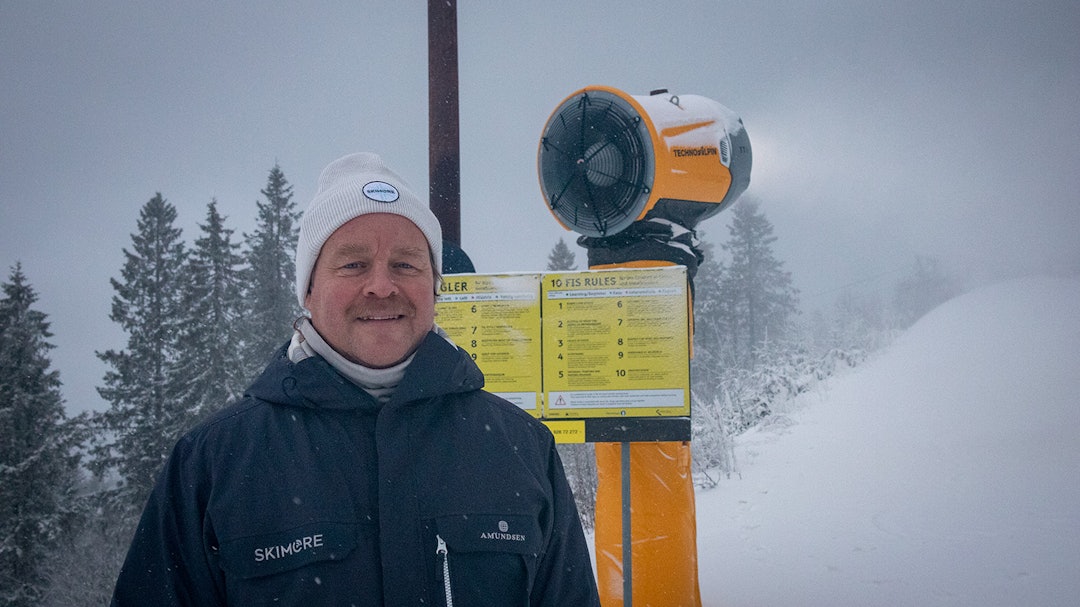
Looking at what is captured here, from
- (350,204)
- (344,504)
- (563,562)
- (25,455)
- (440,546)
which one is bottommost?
(25,455)

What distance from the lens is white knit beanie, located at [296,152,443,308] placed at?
1697 mm

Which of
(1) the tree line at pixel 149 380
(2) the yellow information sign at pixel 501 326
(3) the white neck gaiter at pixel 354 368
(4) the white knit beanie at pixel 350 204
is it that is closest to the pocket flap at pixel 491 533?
(3) the white neck gaiter at pixel 354 368

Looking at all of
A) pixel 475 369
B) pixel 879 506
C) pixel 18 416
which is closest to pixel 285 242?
pixel 18 416

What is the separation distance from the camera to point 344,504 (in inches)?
57.7

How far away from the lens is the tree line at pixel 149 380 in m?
16.9

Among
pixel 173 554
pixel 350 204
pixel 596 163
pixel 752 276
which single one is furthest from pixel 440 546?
pixel 752 276

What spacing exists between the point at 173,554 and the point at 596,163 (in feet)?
9.91

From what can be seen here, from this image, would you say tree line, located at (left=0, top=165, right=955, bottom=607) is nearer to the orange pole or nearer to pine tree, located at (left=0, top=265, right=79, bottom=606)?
pine tree, located at (left=0, top=265, right=79, bottom=606)

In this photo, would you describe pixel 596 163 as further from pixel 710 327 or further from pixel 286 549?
pixel 710 327

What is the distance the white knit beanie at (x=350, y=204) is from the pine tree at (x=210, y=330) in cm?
2071

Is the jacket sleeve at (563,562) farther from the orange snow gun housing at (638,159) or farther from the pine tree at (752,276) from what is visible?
the pine tree at (752,276)

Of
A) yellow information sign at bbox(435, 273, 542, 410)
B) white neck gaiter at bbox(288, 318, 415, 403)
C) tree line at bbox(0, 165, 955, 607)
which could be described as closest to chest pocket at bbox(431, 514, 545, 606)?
white neck gaiter at bbox(288, 318, 415, 403)

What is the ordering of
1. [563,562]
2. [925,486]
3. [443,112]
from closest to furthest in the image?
1. [563,562]
2. [443,112]
3. [925,486]

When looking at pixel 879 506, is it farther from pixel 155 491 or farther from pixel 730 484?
pixel 155 491
